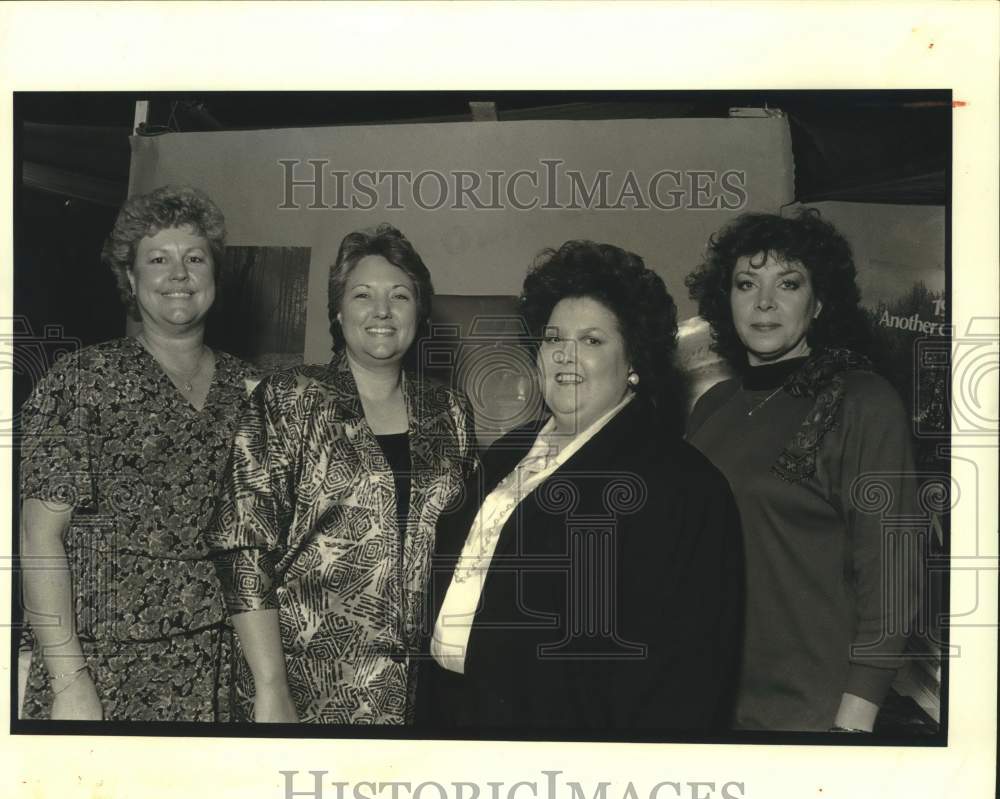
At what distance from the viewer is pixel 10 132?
188 centimetres

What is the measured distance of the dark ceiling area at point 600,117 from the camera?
1.81 m

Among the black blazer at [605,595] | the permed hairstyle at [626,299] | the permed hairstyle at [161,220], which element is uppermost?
the permed hairstyle at [161,220]

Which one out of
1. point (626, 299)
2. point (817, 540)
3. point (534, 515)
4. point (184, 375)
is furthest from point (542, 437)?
point (184, 375)

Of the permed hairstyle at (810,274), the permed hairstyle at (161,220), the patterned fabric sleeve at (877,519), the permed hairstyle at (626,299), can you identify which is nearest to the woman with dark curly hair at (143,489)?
the permed hairstyle at (161,220)

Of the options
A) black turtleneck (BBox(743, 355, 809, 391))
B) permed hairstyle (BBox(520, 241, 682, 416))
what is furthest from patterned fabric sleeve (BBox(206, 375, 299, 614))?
black turtleneck (BBox(743, 355, 809, 391))

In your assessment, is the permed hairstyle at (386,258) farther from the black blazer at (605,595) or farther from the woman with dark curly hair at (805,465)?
the woman with dark curly hair at (805,465)

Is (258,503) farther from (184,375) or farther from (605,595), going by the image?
(605,595)

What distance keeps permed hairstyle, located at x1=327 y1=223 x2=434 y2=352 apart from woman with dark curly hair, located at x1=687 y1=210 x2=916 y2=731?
0.50 m

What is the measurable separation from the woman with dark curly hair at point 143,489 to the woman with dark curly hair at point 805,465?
35.9 inches

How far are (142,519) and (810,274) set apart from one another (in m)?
1.31

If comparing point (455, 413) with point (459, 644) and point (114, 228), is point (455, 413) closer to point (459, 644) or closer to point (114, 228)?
point (459, 644)

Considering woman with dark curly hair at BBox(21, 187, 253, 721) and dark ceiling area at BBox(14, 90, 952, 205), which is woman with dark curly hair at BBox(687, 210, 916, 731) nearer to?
dark ceiling area at BBox(14, 90, 952, 205)

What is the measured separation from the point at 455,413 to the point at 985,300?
1000 mm

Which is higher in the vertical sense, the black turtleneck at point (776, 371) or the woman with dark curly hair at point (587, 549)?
the black turtleneck at point (776, 371)
